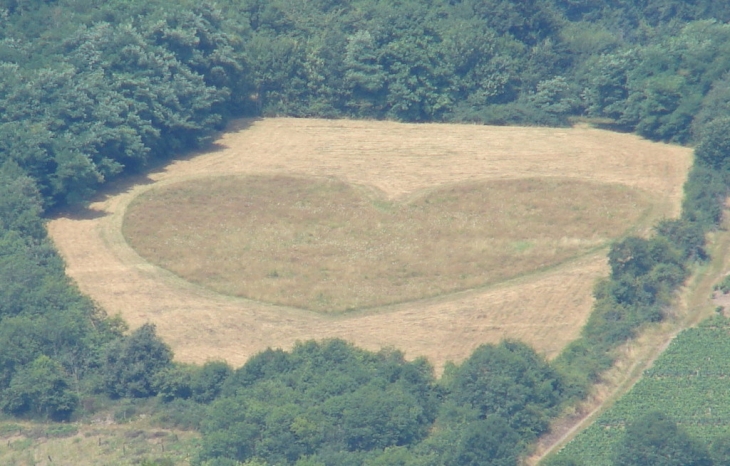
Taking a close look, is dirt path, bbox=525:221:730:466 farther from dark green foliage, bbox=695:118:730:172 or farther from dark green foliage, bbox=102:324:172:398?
dark green foliage, bbox=102:324:172:398

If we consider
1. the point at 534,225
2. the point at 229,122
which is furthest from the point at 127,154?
the point at 534,225

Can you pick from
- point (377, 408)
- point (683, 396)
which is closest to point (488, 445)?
point (377, 408)

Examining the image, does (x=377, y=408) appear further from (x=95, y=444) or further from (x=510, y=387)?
(x=95, y=444)

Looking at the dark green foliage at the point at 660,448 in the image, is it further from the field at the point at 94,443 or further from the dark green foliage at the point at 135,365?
the dark green foliage at the point at 135,365

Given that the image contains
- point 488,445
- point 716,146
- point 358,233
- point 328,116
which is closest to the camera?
point 488,445

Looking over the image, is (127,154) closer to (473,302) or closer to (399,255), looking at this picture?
(399,255)

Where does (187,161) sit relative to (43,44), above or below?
below
